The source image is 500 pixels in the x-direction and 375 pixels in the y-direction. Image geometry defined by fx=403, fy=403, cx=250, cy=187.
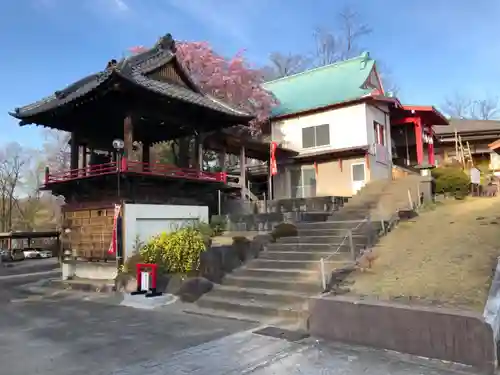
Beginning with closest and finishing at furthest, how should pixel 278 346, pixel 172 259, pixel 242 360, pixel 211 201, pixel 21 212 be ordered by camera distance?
pixel 242 360
pixel 278 346
pixel 172 259
pixel 211 201
pixel 21 212

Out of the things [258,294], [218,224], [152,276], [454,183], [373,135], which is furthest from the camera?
[373,135]

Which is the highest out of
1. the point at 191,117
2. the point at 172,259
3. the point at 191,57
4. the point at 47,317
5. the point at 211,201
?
the point at 191,57

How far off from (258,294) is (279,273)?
112cm

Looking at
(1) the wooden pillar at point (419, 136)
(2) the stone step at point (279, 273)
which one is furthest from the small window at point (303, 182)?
(2) the stone step at point (279, 273)

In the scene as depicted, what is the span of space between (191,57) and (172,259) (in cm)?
1569

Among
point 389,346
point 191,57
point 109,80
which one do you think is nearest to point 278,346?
point 389,346

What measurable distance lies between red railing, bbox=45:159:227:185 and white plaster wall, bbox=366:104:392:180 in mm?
9243

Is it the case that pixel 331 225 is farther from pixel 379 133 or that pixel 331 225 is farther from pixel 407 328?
pixel 379 133

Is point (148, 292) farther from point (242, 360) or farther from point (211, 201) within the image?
point (211, 201)

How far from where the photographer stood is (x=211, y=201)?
18.4 m

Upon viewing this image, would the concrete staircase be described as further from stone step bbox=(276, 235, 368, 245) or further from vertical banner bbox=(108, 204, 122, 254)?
vertical banner bbox=(108, 204, 122, 254)

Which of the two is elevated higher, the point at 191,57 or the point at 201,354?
the point at 191,57

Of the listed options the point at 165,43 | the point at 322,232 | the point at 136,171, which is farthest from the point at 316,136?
the point at 136,171

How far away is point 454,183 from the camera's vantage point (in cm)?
1822
